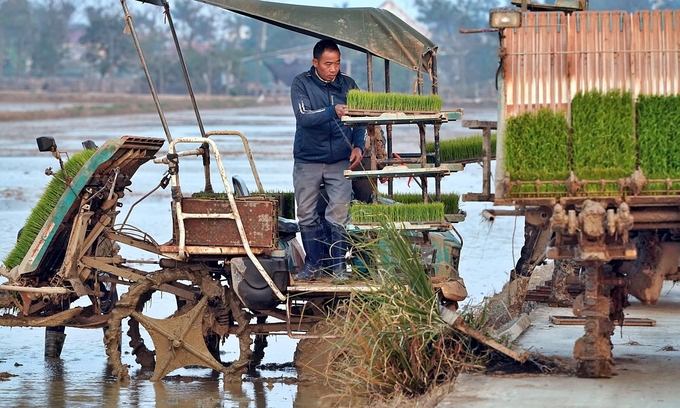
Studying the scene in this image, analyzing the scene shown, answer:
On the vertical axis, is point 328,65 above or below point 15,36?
below

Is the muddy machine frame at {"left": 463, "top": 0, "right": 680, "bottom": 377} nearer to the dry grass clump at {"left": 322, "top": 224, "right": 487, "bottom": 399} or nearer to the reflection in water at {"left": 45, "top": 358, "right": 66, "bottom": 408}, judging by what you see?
the dry grass clump at {"left": 322, "top": 224, "right": 487, "bottom": 399}

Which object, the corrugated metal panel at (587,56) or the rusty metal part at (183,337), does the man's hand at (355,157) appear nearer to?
the rusty metal part at (183,337)

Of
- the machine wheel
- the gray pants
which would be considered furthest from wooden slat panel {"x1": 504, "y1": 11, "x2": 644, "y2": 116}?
the machine wheel

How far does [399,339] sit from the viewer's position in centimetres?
723

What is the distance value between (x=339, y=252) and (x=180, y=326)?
125 cm

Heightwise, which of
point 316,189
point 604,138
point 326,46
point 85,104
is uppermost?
point 85,104

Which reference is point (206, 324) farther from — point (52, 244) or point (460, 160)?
point (460, 160)

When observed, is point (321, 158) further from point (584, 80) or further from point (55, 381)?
point (55, 381)

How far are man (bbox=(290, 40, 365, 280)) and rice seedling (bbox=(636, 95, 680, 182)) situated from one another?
232 cm

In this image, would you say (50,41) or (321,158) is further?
(50,41)

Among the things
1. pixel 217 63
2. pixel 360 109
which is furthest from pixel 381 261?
pixel 217 63

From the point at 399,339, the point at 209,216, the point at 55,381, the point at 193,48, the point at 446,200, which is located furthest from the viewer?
the point at 193,48

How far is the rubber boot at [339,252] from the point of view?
8.46 metres

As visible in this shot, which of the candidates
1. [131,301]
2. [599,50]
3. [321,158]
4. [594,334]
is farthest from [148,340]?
[599,50]
